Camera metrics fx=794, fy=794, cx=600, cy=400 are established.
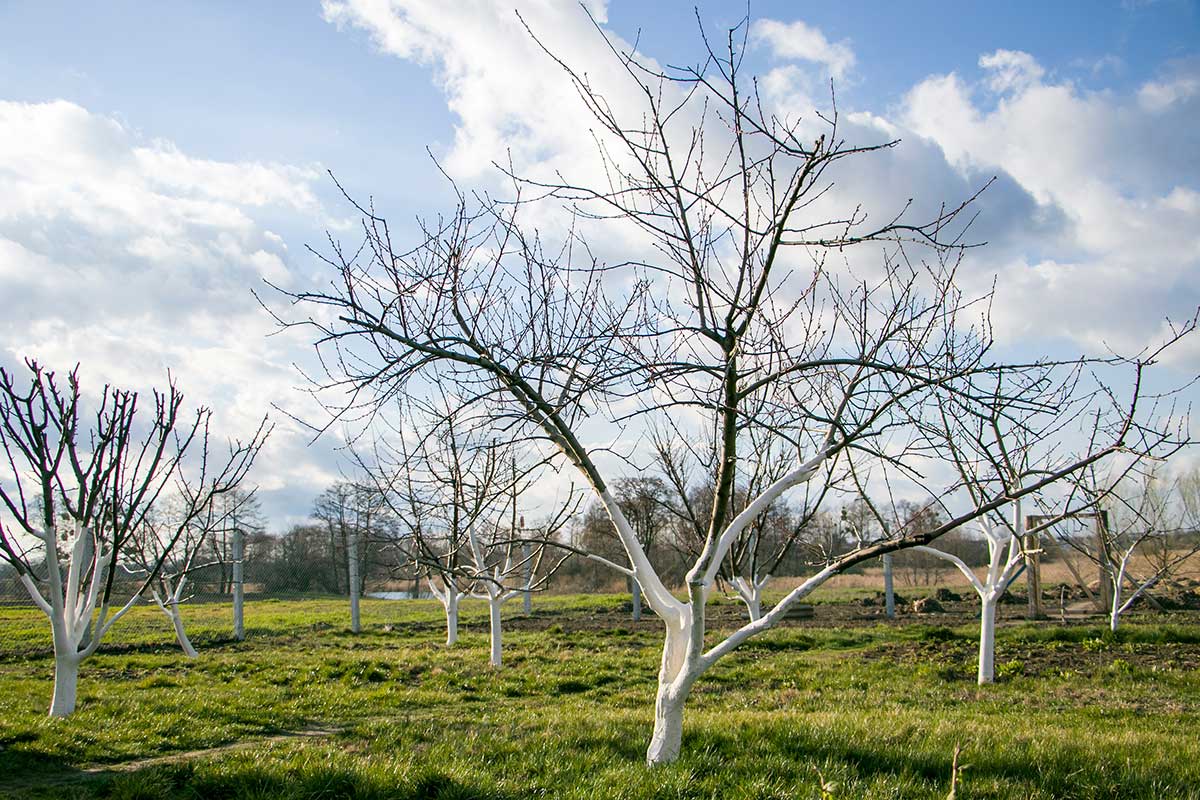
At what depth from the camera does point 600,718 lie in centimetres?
720

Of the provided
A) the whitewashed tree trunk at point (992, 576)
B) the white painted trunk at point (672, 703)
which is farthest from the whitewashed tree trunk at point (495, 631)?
the white painted trunk at point (672, 703)

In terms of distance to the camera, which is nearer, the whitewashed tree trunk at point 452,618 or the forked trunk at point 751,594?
the forked trunk at point 751,594

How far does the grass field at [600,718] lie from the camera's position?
502cm

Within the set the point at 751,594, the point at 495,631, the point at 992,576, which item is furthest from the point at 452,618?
the point at 992,576

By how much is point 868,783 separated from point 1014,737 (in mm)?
1886

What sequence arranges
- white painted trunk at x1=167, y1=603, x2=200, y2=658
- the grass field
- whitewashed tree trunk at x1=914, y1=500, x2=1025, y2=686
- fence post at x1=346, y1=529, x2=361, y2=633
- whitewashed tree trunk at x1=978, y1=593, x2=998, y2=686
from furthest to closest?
1. fence post at x1=346, y1=529, x2=361, y2=633
2. white painted trunk at x1=167, y1=603, x2=200, y2=658
3. whitewashed tree trunk at x1=978, y1=593, x2=998, y2=686
4. whitewashed tree trunk at x1=914, y1=500, x2=1025, y2=686
5. the grass field

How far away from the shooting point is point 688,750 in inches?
223

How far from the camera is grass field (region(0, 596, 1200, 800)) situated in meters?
5.02

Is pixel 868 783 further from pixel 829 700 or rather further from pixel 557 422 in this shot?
pixel 829 700

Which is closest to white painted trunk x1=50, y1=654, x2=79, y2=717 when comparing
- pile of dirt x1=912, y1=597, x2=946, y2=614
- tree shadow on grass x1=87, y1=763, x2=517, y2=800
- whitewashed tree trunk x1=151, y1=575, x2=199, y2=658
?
tree shadow on grass x1=87, y1=763, x2=517, y2=800

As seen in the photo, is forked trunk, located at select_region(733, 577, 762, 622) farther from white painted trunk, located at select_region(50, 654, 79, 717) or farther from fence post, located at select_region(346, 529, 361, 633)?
fence post, located at select_region(346, 529, 361, 633)

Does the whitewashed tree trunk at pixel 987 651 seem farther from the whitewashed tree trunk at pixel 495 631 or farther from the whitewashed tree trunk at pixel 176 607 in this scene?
the whitewashed tree trunk at pixel 176 607

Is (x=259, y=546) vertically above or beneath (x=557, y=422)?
beneath

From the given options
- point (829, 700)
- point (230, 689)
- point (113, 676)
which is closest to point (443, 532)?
point (230, 689)
